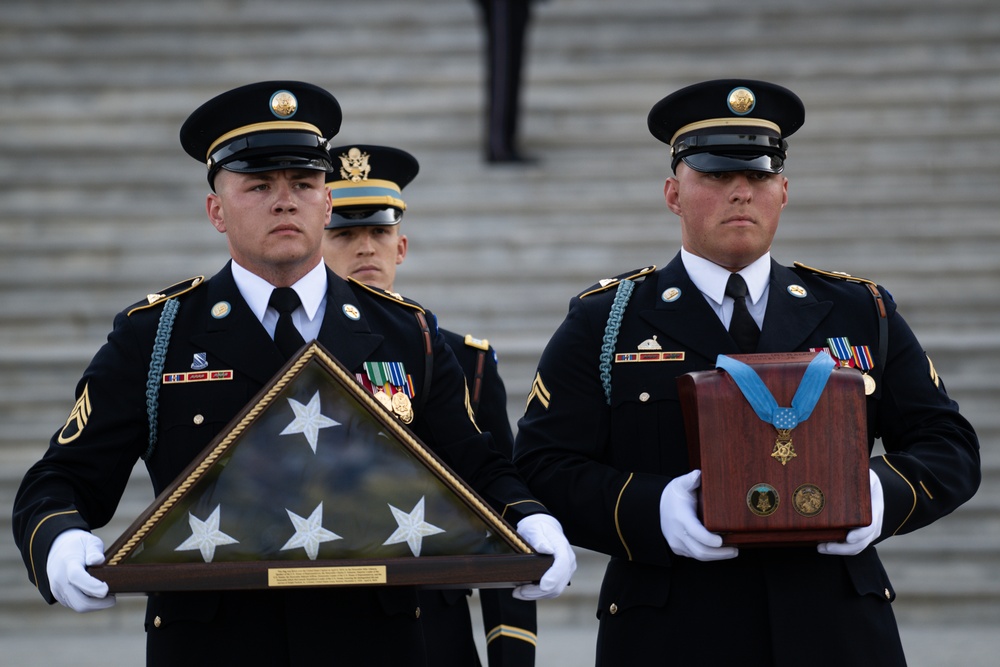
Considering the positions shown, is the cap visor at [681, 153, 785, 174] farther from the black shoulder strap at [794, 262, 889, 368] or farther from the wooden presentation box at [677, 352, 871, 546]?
the wooden presentation box at [677, 352, 871, 546]

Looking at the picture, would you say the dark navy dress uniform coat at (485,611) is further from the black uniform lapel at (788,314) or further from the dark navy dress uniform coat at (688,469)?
the black uniform lapel at (788,314)

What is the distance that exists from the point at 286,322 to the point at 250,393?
17cm

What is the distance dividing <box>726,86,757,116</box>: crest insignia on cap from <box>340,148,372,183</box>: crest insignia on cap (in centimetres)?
202

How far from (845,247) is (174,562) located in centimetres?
689

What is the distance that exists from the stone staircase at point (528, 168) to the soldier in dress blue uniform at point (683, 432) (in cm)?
413

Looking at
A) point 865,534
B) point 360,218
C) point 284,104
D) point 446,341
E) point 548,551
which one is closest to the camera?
point 548,551

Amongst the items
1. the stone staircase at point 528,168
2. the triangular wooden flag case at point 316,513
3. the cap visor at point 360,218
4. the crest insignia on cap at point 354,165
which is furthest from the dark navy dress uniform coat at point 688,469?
the stone staircase at point 528,168

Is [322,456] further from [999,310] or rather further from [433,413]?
[999,310]

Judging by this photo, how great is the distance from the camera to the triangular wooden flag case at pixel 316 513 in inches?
110

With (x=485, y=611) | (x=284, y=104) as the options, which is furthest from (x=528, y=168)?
(x=284, y=104)

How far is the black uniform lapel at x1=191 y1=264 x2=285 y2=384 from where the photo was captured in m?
3.17

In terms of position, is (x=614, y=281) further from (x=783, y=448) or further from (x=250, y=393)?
(x=250, y=393)

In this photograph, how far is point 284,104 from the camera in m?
3.26

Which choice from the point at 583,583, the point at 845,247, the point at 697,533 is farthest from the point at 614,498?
the point at 845,247
